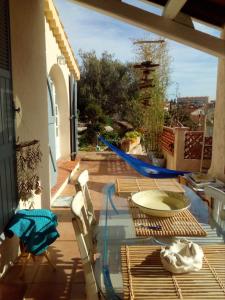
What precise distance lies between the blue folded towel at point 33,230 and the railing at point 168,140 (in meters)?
4.27

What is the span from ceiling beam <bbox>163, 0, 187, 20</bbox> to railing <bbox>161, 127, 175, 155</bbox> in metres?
3.63

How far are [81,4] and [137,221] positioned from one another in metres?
2.13

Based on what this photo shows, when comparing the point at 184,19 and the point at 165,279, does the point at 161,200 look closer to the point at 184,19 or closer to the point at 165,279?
the point at 165,279

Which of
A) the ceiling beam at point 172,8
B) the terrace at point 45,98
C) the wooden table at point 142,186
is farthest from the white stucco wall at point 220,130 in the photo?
the wooden table at point 142,186

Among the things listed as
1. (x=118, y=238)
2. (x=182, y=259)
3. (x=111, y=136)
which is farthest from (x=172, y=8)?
(x=111, y=136)

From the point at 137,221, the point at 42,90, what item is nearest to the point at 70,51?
the point at 42,90

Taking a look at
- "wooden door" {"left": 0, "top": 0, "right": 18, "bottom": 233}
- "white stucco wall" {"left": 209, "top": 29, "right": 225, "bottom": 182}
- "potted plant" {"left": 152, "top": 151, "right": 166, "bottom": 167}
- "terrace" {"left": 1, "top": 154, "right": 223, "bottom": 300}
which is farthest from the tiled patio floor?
"potted plant" {"left": 152, "top": 151, "right": 166, "bottom": 167}

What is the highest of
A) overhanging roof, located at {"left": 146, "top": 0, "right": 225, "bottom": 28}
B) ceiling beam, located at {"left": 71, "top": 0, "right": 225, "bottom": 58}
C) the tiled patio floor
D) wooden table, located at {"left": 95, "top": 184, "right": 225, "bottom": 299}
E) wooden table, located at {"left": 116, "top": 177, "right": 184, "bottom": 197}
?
overhanging roof, located at {"left": 146, "top": 0, "right": 225, "bottom": 28}

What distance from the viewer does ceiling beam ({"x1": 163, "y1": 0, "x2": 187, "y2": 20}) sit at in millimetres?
2200

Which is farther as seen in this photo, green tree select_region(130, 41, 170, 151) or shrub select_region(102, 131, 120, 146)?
shrub select_region(102, 131, 120, 146)

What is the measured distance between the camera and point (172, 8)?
91.4 inches

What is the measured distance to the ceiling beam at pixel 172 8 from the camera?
7.22ft

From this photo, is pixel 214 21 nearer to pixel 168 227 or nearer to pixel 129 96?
pixel 168 227

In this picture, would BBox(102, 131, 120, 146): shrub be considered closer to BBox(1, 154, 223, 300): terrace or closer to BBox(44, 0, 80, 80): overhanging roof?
BBox(44, 0, 80, 80): overhanging roof
